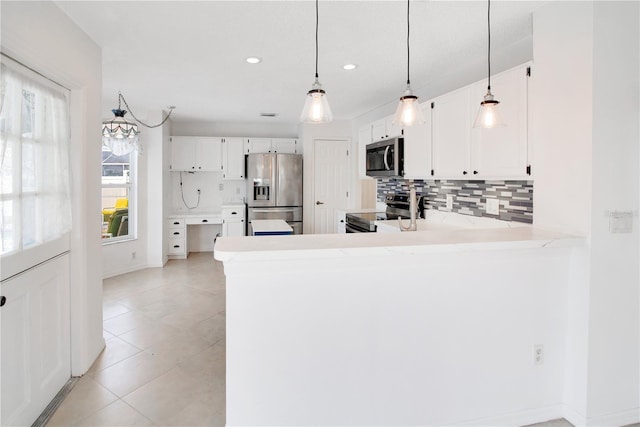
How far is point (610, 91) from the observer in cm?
195

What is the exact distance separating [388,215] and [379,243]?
9.93 feet

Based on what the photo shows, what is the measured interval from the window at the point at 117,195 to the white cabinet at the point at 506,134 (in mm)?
4761

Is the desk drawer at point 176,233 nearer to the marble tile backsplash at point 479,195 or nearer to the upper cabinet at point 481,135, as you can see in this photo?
the marble tile backsplash at point 479,195

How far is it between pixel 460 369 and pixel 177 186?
5.87 metres

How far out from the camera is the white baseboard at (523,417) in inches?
76.3

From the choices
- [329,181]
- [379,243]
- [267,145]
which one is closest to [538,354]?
[379,243]

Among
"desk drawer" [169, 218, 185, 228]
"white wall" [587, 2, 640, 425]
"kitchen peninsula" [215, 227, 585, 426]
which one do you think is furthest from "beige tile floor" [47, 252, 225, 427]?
"white wall" [587, 2, 640, 425]

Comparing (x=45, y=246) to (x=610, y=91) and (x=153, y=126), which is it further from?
(x=153, y=126)

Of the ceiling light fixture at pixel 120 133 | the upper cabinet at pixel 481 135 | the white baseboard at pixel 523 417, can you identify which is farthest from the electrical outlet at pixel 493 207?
the ceiling light fixture at pixel 120 133

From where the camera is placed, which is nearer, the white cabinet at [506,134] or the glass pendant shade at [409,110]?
the glass pendant shade at [409,110]

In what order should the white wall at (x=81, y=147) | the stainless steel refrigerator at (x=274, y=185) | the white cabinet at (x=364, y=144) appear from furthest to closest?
1. the stainless steel refrigerator at (x=274, y=185)
2. the white cabinet at (x=364, y=144)
3. the white wall at (x=81, y=147)

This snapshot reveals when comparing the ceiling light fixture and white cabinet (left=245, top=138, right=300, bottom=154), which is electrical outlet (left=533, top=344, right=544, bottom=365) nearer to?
the ceiling light fixture

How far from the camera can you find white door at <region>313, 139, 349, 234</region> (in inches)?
251

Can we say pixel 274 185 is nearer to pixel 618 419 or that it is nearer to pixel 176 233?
pixel 176 233
